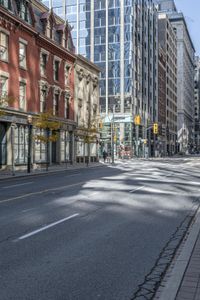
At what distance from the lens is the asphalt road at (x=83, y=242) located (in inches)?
232

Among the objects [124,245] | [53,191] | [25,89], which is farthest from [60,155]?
[124,245]

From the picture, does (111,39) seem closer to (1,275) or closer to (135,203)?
(135,203)

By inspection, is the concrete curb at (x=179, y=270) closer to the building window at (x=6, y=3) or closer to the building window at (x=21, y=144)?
the building window at (x=21, y=144)

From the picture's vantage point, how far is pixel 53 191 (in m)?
18.4

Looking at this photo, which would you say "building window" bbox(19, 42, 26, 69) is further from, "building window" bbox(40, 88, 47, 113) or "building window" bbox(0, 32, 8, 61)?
"building window" bbox(40, 88, 47, 113)

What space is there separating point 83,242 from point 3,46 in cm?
2901

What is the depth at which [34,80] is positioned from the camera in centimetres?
3994

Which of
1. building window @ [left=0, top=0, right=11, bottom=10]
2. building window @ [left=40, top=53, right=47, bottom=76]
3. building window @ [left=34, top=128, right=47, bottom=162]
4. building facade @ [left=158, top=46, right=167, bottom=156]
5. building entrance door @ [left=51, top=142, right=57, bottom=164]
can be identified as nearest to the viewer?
building window @ [left=0, top=0, right=11, bottom=10]

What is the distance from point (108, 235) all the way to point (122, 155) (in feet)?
239

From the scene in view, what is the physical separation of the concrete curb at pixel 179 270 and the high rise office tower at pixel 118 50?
249 feet

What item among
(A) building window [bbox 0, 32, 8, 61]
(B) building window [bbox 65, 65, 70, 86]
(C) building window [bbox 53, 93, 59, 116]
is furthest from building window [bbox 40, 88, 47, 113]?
(A) building window [bbox 0, 32, 8, 61]

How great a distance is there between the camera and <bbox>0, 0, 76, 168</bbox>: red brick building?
35.4 metres

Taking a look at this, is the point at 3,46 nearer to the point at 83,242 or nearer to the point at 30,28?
the point at 30,28

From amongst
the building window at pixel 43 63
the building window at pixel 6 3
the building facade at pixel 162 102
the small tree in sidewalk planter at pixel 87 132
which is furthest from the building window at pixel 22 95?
the building facade at pixel 162 102
